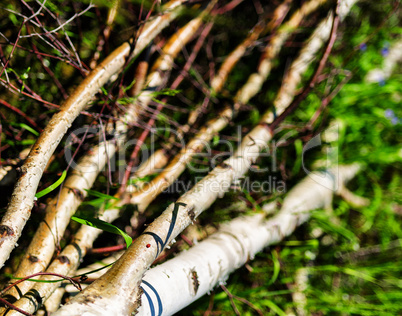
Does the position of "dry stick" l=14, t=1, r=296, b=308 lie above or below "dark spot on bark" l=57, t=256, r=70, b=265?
above

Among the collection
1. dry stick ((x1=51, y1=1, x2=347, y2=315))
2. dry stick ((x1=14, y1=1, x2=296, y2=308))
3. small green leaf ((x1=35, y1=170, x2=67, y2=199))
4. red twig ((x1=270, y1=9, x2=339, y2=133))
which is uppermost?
red twig ((x1=270, y1=9, x2=339, y2=133))

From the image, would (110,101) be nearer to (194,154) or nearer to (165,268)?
(194,154)

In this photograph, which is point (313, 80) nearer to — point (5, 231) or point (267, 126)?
point (267, 126)

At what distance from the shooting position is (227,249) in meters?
1.44

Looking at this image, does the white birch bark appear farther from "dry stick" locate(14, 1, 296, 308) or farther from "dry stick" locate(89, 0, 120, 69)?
"dry stick" locate(89, 0, 120, 69)

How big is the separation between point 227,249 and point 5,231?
0.88m

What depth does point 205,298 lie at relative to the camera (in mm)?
1573

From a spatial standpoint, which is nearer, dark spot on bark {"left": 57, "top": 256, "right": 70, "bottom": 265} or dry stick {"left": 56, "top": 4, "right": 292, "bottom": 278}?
dark spot on bark {"left": 57, "top": 256, "right": 70, "bottom": 265}

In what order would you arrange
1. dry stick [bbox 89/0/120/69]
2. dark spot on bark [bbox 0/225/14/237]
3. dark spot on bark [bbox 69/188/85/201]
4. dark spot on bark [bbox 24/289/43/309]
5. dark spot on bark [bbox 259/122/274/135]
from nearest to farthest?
dark spot on bark [bbox 0/225/14/237] < dark spot on bark [bbox 24/289/43/309] < dark spot on bark [bbox 69/188/85/201] < dry stick [bbox 89/0/120/69] < dark spot on bark [bbox 259/122/274/135]

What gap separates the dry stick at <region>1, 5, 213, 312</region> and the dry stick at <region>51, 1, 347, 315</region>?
0.34 meters

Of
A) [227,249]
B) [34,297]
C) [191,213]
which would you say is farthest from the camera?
[227,249]

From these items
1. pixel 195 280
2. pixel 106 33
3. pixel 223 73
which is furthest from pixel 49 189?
pixel 223 73

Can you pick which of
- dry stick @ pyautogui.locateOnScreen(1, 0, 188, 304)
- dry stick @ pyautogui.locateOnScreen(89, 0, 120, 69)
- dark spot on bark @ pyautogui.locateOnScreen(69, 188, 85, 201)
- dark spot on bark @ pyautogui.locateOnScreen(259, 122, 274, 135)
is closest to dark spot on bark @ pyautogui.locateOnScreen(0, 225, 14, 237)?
dry stick @ pyautogui.locateOnScreen(1, 0, 188, 304)

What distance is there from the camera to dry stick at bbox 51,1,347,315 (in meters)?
0.84
